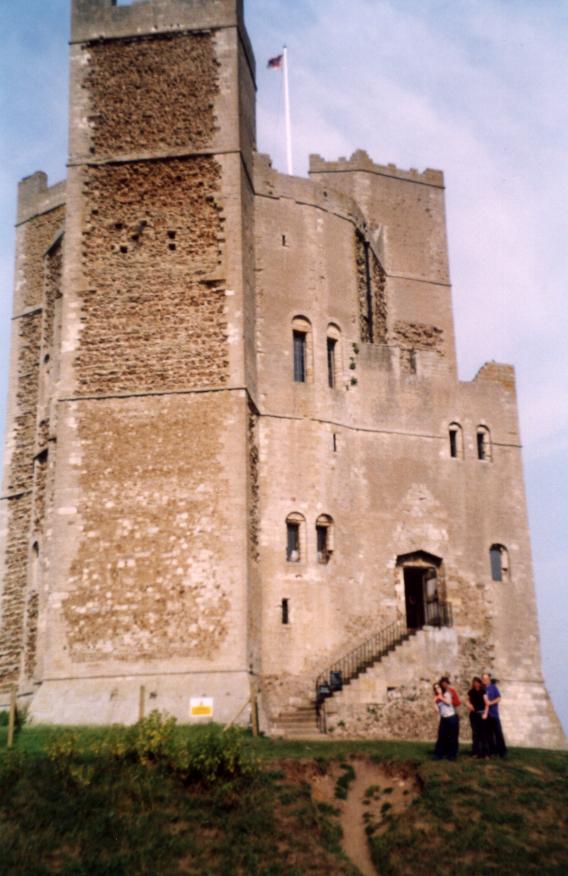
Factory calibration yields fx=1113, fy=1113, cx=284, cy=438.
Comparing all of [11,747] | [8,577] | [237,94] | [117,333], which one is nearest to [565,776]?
[11,747]

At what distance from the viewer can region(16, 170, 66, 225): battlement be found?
31.8 meters

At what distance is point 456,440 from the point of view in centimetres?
3006

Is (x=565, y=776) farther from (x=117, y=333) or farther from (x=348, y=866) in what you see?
(x=117, y=333)

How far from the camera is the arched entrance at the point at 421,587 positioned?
92.8 ft

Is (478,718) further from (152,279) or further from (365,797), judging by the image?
(152,279)

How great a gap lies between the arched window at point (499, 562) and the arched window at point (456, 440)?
2611 millimetres

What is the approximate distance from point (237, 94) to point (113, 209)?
418 cm

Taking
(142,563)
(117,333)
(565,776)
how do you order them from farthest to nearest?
(117,333) → (142,563) → (565,776)

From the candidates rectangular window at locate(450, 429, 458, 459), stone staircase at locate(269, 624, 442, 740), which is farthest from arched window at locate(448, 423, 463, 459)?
stone staircase at locate(269, 624, 442, 740)

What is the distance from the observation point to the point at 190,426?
2473 centimetres

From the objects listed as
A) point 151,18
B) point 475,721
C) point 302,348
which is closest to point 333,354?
point 302,348

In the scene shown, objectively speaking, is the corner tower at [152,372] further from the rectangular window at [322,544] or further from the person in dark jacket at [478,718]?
the person in dark jacket at [478,718]

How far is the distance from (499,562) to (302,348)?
7687 millimetres

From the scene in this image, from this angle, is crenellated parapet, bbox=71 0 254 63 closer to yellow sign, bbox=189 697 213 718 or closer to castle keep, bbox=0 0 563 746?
castle keep, bbox=0 0 563 746
